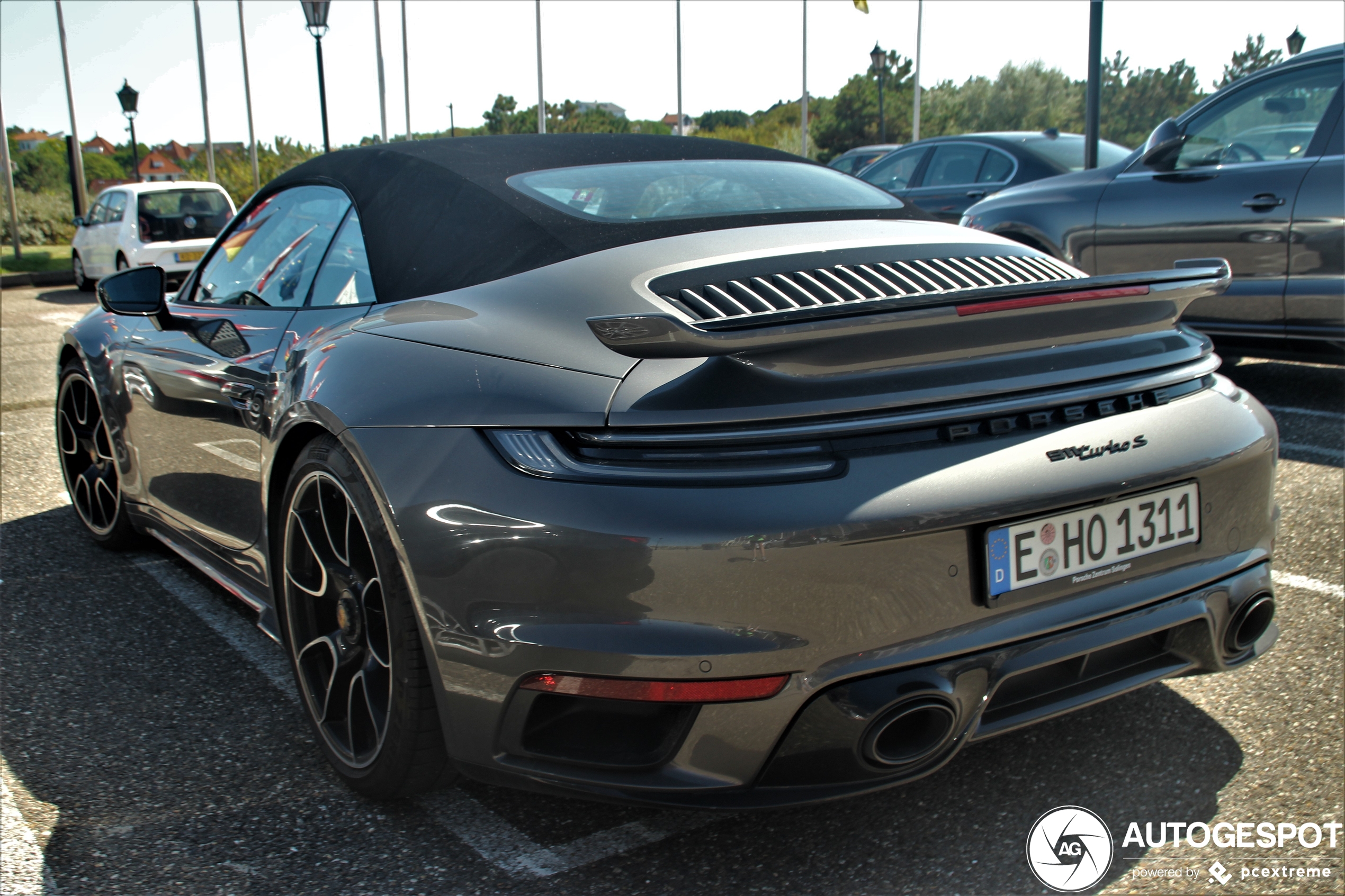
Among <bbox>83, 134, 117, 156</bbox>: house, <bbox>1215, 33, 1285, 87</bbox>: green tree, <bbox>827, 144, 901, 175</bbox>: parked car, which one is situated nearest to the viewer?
<bbox>827, 144, 901, 175</bbox>: parked car

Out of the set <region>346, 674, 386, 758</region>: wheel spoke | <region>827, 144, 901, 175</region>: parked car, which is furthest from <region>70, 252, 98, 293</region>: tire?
<region>346, 674, 386, 758</region>: wheel spoke

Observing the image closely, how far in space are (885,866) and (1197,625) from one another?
2.40 ft

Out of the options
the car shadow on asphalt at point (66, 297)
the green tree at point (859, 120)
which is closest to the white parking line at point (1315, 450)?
the car shadow on asphalt at point (66, 297)

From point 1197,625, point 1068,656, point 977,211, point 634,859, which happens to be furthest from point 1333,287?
point 634,859

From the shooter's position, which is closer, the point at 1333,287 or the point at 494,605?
the point at 494,605

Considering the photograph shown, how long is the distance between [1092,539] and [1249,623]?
0.51m

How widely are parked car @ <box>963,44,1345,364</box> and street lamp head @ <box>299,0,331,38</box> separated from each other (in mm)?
12873

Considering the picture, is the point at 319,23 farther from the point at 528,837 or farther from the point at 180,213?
the point at 528,837

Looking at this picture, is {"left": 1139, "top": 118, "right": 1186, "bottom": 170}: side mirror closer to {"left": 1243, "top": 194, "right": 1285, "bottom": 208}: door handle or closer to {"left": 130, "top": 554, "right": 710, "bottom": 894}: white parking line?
{"left": 1243, "top": 194, "right": 1285, "bottom": 208}: door handle

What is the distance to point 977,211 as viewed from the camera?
6.99m

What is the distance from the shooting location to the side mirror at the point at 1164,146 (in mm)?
5727

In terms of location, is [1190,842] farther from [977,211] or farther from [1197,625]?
[977,211]

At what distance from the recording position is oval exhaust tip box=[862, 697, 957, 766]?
1.79 m

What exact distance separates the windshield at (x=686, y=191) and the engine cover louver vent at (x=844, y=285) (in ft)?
1.67
